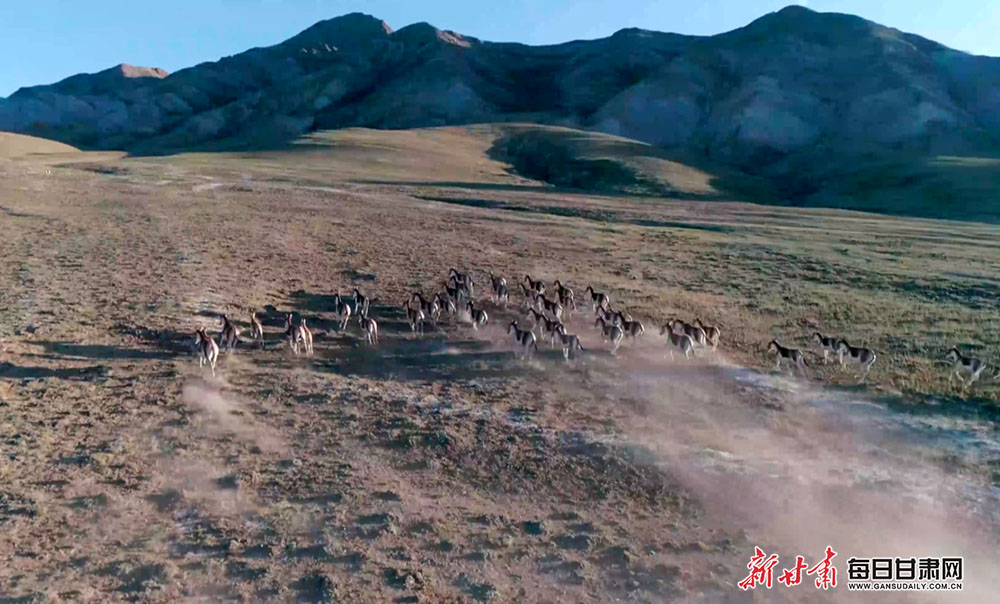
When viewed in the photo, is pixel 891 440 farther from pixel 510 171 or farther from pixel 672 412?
pixel 510 171

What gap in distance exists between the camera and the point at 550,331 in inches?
819

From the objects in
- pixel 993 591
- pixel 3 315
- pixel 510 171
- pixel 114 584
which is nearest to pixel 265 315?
pixel 3 315

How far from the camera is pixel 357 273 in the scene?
28.5m

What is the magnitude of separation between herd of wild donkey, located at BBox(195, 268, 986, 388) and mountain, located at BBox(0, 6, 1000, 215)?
246ft

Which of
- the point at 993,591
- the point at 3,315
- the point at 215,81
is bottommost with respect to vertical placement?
the point at 993,591

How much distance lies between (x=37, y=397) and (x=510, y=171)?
83.4 metres

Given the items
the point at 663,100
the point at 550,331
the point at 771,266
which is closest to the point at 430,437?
the point at 550,331

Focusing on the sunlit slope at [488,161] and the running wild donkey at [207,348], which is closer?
the running wild donkey at [207,348]

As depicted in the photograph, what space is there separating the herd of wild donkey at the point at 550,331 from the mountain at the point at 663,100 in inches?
2947

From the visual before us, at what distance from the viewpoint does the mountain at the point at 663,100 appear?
123 meters
